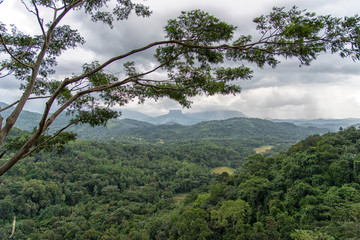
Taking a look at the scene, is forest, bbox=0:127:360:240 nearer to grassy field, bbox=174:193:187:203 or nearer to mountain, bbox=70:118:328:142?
grassy field, bbox=174:193:187:203

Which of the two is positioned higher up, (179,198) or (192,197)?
(192,197)

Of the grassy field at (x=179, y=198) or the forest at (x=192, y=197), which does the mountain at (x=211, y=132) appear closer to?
the forest at (x=192, y=197)

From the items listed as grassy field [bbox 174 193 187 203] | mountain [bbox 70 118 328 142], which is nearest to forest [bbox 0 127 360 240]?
grassy field [bbox 174 193 187 203]

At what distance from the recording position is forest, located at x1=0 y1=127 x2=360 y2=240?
424 inches

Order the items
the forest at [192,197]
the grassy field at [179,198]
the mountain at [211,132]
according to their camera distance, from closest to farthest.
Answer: the forest at [192,197] → the grassy field at [179,198] → the mountain at [211,132]

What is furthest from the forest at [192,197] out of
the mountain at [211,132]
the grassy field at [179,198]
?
the mountain at [211,132]

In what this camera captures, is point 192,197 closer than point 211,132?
Yes

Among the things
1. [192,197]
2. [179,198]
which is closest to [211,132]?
[179,198]

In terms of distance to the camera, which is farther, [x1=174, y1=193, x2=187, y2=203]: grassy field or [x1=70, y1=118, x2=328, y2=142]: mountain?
[x1=70, y1=118, x2=328, y2=142]: mountain

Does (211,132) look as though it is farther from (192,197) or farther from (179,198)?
(192,197)

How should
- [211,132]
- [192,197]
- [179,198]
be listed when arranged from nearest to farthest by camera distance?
[192,197] → [179,198] → [211,132]

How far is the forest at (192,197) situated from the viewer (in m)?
10.8

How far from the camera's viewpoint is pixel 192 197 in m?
23.8

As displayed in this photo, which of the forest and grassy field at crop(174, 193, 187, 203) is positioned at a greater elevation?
the forest
